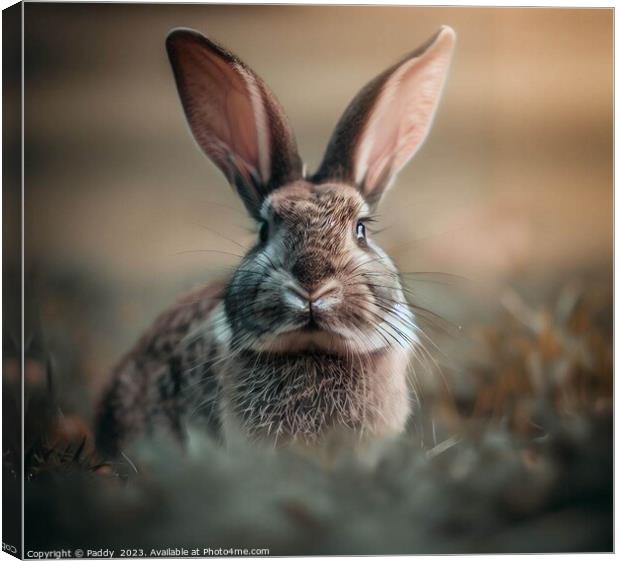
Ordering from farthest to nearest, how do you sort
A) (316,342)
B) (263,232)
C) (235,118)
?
(235,118)
(263,232)
(316,342)

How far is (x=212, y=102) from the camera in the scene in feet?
18.4

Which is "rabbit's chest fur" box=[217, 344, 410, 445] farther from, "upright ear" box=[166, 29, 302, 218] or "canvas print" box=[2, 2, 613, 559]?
"upright ear" box=[166, 29, 302, 218]

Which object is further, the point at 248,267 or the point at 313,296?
the point at 248,267

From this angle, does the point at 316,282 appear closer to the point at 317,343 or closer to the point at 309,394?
the point at 317,343

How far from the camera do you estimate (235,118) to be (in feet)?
18.4

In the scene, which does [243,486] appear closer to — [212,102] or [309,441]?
[309,441]

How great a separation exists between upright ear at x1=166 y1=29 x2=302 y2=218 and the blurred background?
0.07 meters

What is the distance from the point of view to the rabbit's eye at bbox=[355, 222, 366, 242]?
5426 millimetres

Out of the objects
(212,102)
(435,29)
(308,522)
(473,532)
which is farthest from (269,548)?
(435,29)

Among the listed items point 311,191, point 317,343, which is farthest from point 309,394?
point 311,191

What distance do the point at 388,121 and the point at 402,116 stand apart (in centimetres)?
8

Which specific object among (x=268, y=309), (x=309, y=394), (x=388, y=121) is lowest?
Answer: (x=309, y=394)

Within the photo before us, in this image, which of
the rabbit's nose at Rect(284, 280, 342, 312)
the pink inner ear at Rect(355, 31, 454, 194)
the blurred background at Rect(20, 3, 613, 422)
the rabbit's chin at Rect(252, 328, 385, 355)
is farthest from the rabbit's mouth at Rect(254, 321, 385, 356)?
the pink inner ear at Rect(355, 31, 454, 194)

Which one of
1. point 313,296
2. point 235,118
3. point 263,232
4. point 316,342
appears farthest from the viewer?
point 235,118
